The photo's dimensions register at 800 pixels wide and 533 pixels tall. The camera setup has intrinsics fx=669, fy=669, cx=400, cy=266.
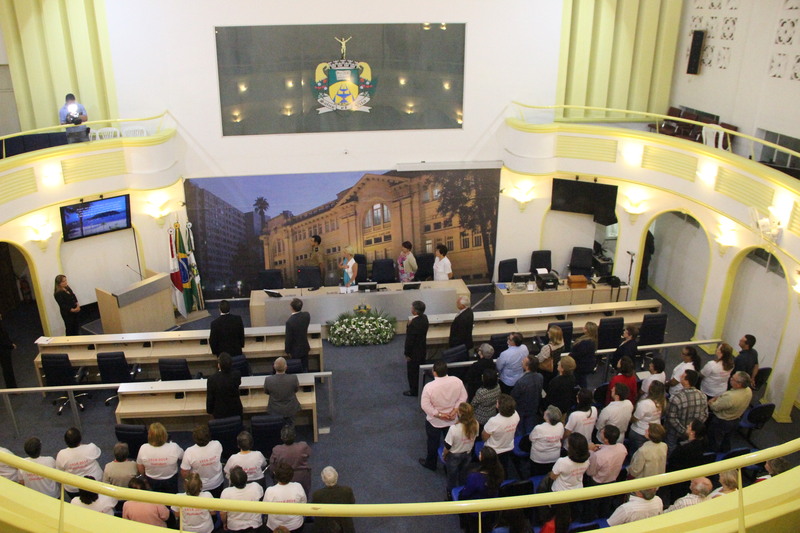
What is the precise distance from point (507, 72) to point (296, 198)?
496cm

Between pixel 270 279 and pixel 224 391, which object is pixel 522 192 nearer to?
pixel 270 279

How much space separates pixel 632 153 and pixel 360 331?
6.13 meters

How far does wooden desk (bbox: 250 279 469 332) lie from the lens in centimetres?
1217

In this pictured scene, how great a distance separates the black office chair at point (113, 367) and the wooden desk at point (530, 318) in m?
4.64

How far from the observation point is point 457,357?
9664 mm

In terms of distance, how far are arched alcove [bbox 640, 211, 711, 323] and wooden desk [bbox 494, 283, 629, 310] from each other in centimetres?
106

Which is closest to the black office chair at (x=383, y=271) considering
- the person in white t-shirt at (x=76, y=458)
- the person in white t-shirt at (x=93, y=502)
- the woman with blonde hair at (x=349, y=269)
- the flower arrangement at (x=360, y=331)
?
the woman with blonde hair at (x=349, y=269)

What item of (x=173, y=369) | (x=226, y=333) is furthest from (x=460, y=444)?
(x=173, y=369)

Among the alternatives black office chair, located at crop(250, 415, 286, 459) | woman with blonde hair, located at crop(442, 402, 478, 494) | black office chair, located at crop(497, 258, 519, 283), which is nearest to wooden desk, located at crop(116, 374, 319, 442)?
black office chair, located at crop(250, 415, 286, 459)

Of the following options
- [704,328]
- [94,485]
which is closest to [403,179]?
[704,328]

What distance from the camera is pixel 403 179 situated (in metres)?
13.9

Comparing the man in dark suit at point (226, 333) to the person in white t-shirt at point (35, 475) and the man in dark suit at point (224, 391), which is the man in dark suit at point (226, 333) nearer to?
the man in dark suit at point (224, 391)

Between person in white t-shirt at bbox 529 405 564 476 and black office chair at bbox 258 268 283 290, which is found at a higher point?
person in white t-shirt at bbox 529 405 564 476

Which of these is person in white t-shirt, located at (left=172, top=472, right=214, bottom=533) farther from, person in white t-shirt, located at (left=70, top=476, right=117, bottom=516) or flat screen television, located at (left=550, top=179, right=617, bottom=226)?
flat screen television, located at (left=550, top=179, right=617, bottom=226)
